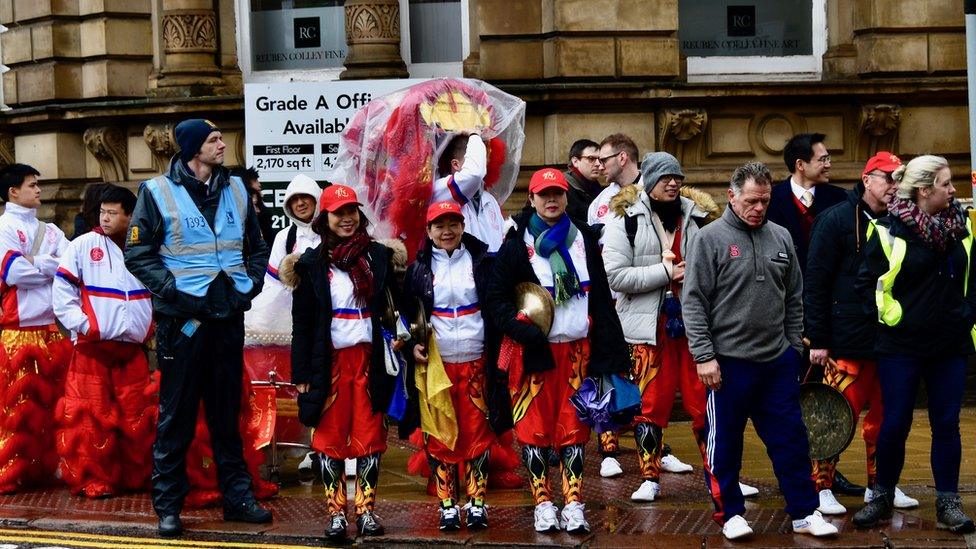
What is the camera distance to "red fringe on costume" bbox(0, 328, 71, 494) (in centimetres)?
1075


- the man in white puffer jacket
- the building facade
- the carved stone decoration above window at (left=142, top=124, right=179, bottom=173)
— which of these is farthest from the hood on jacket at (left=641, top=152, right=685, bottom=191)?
the carved stone decoration above window at (left=142, top=124, right=179, bottom=173)

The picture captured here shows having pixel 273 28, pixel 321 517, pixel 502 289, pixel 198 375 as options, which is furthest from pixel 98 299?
pixel 273 28

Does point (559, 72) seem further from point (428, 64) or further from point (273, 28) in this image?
point (273, 28)

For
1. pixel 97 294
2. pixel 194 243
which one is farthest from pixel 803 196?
pixel 97 294

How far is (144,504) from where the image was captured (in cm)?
1015

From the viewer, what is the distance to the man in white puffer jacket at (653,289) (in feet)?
31.9

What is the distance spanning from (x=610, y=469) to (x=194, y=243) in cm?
303

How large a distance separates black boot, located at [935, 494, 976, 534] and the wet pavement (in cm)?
6

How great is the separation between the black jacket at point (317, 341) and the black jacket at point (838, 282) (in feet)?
7.75

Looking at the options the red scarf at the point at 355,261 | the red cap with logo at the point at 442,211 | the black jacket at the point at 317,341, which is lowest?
the black jacket at the point at 317,341

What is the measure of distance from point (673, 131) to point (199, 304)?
6514 millimetres

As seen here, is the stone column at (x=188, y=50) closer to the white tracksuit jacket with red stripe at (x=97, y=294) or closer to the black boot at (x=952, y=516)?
the white tracksuit jacket with red stripe at (x=97, y=294)

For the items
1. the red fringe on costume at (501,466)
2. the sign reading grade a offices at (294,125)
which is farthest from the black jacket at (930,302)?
the sign reading grade a offices at (294,125)

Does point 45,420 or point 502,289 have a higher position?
point 502,289
